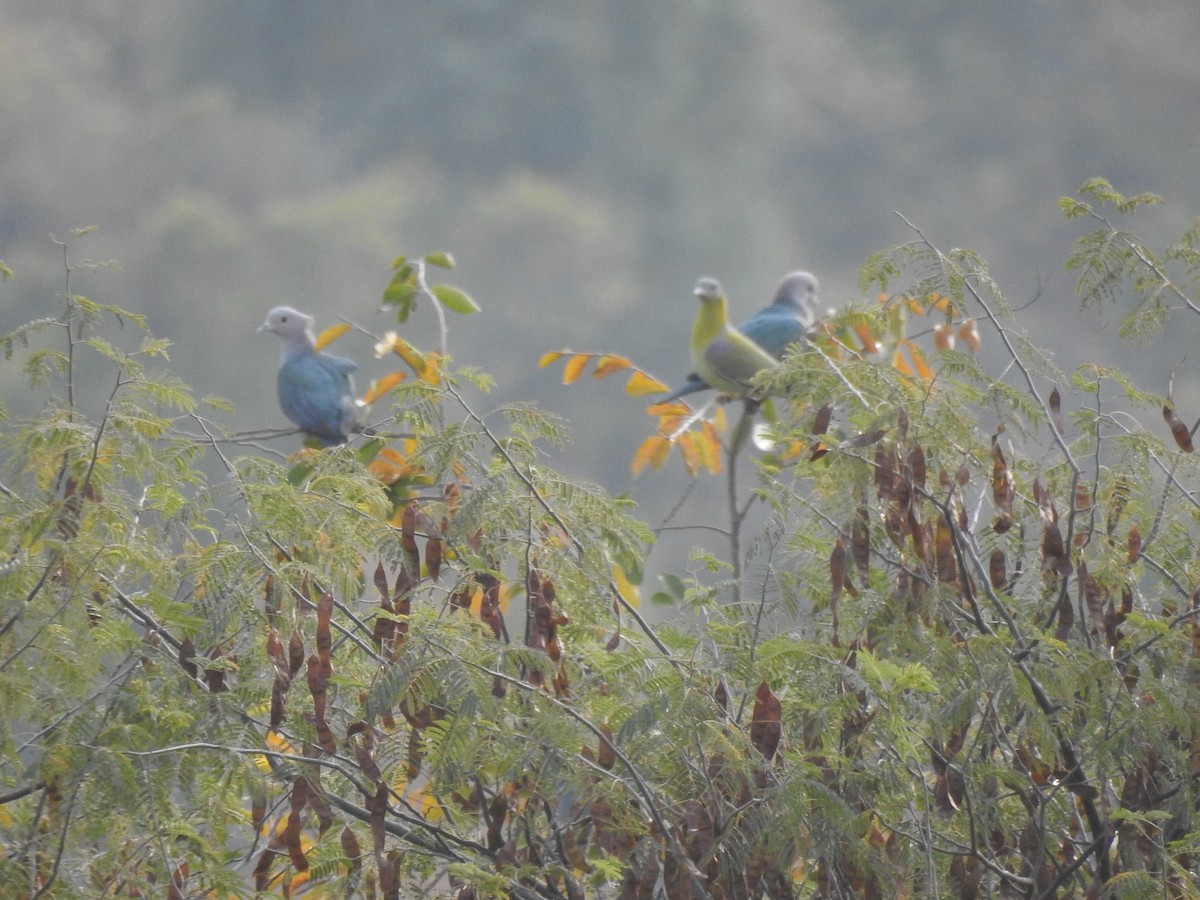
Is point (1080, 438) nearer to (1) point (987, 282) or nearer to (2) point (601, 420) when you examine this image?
(1) point (987, 282)

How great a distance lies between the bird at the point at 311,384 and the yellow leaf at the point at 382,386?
0.42m

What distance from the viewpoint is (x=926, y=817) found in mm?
1780

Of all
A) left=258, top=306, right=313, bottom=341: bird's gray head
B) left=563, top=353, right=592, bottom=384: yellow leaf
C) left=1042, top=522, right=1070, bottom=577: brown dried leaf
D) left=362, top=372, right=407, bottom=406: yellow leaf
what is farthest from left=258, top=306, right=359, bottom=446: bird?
left=1042, top=522, right=1070, bottom=577: brown dried leaf

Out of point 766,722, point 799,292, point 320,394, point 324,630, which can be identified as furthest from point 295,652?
point 799,292

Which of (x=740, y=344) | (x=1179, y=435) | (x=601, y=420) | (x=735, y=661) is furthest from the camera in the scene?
(x=601, y=420)

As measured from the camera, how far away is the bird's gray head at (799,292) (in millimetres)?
3719

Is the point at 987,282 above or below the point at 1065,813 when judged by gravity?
above

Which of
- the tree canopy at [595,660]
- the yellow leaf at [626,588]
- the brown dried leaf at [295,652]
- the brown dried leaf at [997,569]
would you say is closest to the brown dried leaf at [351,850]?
the tree canopy at [595,660]

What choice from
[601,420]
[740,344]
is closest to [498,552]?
[740,344]

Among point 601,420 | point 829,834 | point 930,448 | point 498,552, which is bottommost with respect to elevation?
point 829,834

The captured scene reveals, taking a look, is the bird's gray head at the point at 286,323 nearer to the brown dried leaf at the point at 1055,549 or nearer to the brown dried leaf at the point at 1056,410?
the brown dried leaf at the point at 1056,410

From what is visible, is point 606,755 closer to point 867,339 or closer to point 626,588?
point 626,588

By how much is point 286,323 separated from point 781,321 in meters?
1.39

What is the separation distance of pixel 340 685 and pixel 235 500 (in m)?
0.30
